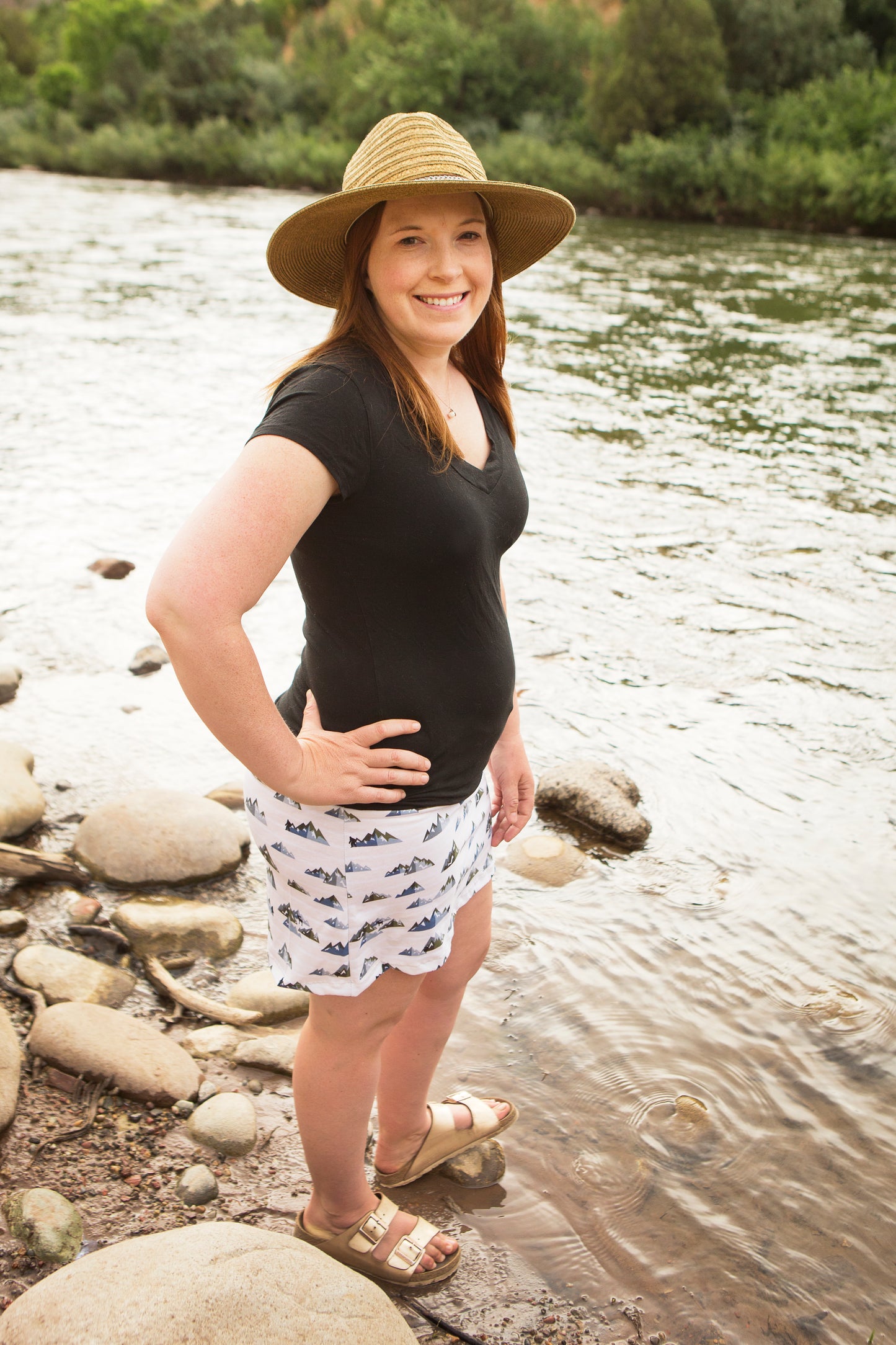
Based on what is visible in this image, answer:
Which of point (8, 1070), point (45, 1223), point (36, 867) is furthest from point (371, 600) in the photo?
point (36, 867)

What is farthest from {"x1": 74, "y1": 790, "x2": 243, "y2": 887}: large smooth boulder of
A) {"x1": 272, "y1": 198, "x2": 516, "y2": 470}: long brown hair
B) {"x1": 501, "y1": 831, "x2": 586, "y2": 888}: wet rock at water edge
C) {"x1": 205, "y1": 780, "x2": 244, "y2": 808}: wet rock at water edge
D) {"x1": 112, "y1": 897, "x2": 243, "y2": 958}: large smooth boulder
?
{"x1": 272, "y1": 198, "x2": 516, "y2": 470}: long brown hair

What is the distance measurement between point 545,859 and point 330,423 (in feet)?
8.42

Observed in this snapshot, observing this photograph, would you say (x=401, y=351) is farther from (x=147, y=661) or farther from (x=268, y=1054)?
(x=147, y=661)

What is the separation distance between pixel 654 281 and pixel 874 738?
12.9 meters

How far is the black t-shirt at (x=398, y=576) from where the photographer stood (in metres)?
1.60

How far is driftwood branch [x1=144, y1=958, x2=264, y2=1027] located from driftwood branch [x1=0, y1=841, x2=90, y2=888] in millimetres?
555

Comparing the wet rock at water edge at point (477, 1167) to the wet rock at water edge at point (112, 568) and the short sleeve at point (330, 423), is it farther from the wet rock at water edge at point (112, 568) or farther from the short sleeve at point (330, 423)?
the wet rock at water edge at point (112, 568)

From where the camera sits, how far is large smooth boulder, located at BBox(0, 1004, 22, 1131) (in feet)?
7.76

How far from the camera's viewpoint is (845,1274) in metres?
2.34

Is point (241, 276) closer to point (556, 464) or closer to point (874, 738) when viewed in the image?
point (556, 464)

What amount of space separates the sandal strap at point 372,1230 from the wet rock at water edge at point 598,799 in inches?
77.2

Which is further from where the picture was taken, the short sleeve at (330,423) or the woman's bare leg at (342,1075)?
the woman's bare leg at (342,1075)

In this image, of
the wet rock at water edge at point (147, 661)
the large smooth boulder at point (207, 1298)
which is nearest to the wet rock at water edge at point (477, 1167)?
the large smooth boulder at point (207, 1298)

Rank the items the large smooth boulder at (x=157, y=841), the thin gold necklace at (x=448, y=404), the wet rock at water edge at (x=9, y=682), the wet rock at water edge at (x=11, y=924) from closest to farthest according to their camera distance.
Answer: the thin gold necklace at (x=448, y=404) → the wet rock at water edge at (x=11, y=924) → the large smooth boulder at (x=157, y=841) → the wet rock at water edge at (x=9, y=682)
